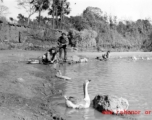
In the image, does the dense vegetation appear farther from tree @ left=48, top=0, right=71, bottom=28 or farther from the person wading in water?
the person wading in water

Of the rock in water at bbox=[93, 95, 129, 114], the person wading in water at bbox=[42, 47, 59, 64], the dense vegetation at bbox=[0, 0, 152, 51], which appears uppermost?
the dense vegetation at bbox=[0, 0, 152, 51]

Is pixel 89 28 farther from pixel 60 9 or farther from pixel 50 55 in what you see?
pixel 50 55

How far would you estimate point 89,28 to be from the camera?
209 ft

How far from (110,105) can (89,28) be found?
5663 cm

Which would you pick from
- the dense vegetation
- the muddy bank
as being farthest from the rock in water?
the dense vegetation

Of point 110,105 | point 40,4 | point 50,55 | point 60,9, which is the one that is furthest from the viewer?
point 60,9

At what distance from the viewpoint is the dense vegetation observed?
54.8 meters

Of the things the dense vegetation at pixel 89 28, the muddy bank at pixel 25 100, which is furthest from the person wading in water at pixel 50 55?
the dense vegetation at pixel 89 28

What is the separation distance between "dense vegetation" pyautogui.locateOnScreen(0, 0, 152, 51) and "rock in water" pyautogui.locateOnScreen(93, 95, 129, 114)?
42.5m

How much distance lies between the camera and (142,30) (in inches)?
3531

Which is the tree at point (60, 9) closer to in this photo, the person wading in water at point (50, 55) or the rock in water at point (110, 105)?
the person wading in water at point (50, 55)

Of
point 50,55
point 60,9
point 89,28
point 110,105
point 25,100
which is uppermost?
point 60,9

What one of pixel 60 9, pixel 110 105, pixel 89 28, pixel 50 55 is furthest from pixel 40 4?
pixel 110 105

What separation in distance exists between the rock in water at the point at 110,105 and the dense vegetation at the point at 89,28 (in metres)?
42.5
